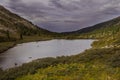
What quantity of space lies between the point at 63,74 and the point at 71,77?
202 centimetres

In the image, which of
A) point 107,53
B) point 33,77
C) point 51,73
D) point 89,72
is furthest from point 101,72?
point 107,53

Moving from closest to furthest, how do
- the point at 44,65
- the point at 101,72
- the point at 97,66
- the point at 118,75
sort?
the point at 118,75, the point at 101,72, the point at 97,66, the point at 44,65

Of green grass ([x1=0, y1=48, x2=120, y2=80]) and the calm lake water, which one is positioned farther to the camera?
the calm lake water

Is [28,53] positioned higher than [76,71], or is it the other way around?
[76,71]

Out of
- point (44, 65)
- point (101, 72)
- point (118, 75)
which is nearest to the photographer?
point (118, 75)

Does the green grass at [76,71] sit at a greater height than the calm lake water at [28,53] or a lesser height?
greater

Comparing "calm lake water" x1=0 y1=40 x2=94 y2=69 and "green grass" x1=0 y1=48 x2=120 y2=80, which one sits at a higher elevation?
"green grass" x1=0 y1=48 x2=120 y2=80

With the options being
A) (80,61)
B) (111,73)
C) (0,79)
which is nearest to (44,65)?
(80,61)

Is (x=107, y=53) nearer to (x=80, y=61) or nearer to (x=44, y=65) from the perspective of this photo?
(x=80, y=61)

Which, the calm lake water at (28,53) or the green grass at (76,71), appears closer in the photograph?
the green grass at (76,71)

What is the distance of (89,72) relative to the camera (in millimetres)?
26578

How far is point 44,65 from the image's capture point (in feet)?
107

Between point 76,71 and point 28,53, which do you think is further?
point 28,53

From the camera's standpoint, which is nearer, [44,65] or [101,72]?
[101,72]
